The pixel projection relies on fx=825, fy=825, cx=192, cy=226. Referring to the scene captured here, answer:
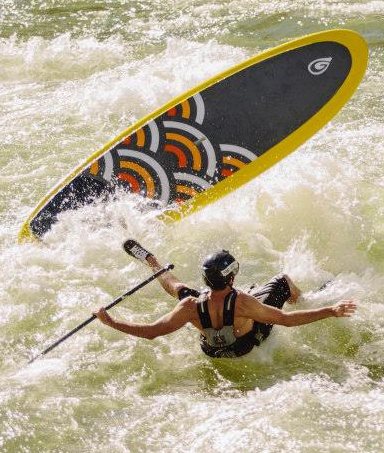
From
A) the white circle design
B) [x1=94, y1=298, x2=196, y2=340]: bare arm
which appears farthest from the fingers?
the white circle design

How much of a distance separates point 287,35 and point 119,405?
701 cm

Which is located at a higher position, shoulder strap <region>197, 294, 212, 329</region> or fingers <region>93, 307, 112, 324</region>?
fingers <region>93, 307, 112, 324</region>

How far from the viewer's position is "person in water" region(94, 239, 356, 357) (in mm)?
4727

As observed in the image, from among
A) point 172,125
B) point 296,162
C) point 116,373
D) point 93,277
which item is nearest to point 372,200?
point 296,162

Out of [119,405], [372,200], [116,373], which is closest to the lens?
[119,405]

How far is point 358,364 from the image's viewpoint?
16.9 ft

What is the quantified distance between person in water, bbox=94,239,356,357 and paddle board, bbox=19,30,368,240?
1845 millimetres

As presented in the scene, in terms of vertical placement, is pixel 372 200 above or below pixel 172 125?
below

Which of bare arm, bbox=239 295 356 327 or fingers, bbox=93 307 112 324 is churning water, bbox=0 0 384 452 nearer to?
bare arm, bbox=239 295 356 327

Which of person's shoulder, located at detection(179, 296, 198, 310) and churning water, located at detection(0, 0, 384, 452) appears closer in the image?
churning water, located at detection(0, 0, 384, 452)

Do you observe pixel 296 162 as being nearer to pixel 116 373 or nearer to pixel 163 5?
pixel 116 373

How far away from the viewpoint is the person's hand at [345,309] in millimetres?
4660

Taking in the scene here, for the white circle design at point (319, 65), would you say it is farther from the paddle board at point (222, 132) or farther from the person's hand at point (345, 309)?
the person's hand at point (345, 309)

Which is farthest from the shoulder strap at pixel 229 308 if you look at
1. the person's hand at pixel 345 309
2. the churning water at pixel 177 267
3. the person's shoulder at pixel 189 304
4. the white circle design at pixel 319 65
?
the white circle design at pixel 319 65
